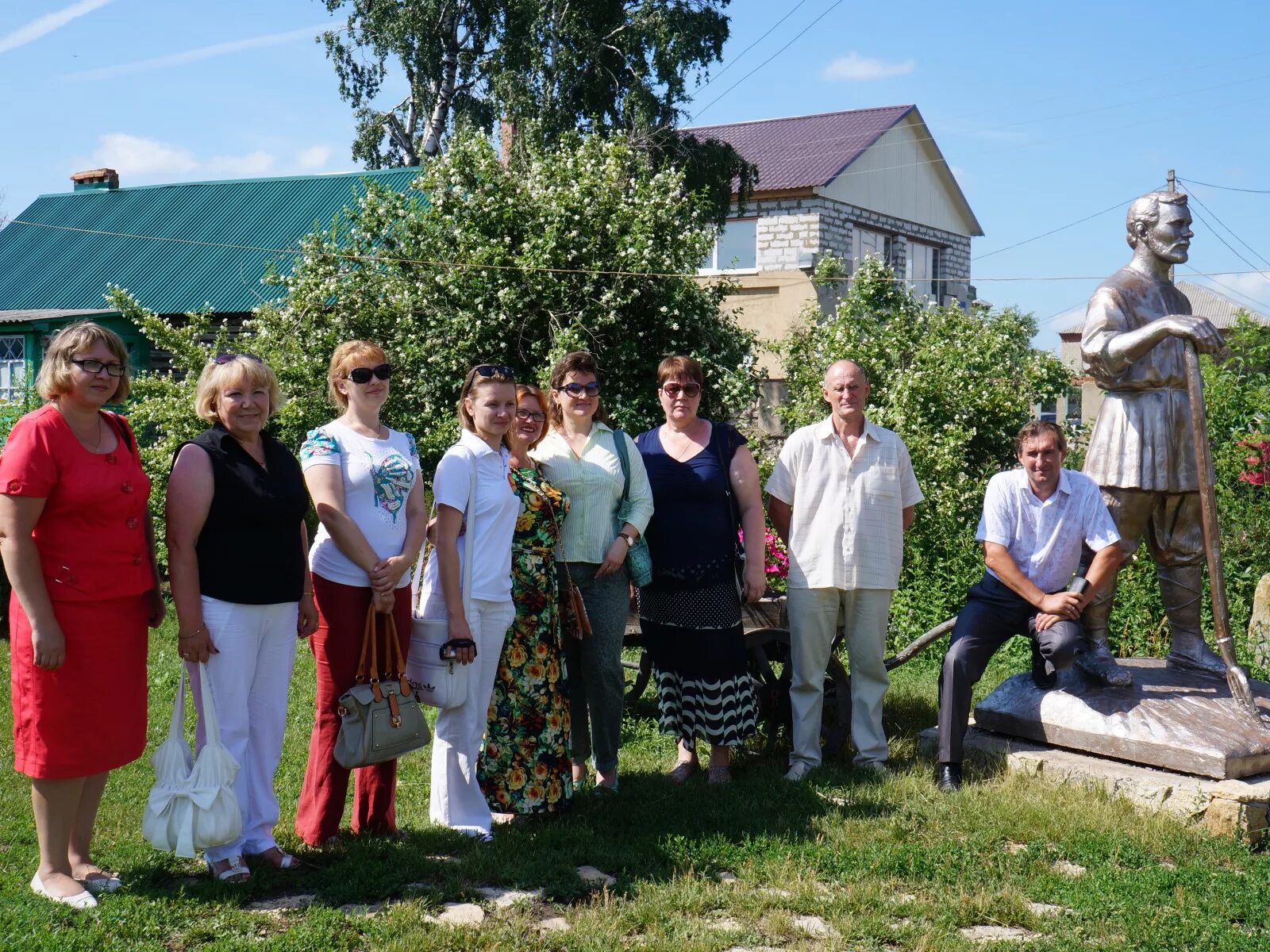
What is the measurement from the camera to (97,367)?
377cm

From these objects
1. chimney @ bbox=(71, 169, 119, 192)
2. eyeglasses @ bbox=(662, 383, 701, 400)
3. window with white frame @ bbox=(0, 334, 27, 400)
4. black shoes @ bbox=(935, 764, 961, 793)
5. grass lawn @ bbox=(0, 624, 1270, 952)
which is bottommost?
grass lawn @ bbox=(0, 624, 1270, 952)

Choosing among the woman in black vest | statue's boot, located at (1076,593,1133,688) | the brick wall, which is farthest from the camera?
the brick wall

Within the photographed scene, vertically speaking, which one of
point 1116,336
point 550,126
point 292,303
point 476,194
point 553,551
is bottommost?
point 553,551

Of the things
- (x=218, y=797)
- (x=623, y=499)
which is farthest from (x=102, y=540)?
(x=623, y=499)

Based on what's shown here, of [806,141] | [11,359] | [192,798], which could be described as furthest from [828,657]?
[806,141]

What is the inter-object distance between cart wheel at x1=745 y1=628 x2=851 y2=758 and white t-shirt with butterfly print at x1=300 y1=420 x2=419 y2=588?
218cm

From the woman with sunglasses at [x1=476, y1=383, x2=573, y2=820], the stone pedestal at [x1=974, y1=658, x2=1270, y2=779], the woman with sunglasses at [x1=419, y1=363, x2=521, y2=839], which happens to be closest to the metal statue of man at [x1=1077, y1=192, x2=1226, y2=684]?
the stone pedestal at [x1=974, y1=658, x2=1270, y2=779]

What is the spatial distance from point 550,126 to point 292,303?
495cm

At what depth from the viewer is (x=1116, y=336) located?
528 cm

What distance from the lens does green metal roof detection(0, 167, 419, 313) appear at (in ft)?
57.1

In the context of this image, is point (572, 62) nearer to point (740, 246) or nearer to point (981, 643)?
point (740, 246)

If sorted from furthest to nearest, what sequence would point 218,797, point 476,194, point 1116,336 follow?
point 476,194 < point 1116,336 < point 218,797

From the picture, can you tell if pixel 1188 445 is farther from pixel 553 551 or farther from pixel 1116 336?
pixel 553 551

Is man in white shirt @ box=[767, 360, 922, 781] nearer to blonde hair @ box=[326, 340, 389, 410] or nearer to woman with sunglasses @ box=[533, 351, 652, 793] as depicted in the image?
woman with sunglasses @ box=[533, 351, 652, 793]
